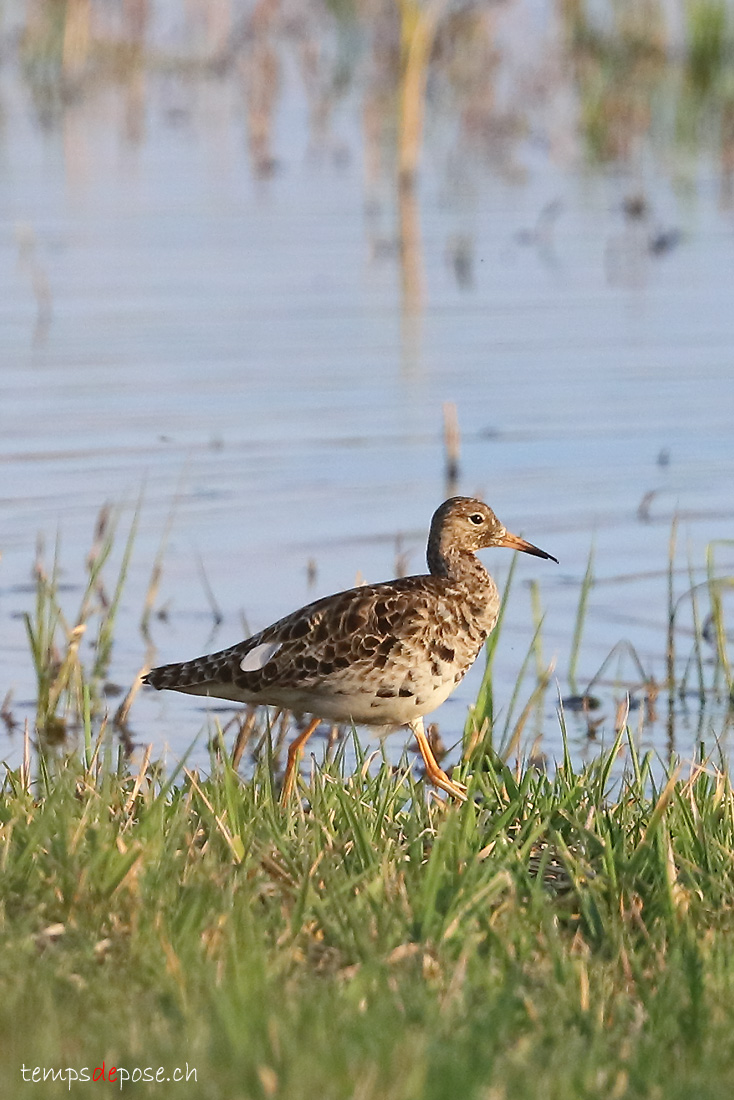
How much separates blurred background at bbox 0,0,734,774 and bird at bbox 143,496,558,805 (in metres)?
0.75

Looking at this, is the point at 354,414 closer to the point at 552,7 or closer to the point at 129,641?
the point at 129,641

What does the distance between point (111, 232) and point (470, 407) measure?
5042 mm

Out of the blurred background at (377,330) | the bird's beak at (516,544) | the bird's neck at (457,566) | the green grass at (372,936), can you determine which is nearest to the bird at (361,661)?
the bird's neck at (457,566)

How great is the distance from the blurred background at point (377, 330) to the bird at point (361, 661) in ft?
2.46

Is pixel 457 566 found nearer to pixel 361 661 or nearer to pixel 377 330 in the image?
pixel 361 661

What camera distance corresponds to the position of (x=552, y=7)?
23.3 m

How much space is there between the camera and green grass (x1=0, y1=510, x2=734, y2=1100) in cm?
342

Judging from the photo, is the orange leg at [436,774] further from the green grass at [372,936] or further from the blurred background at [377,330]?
the blurred background at [377,330]

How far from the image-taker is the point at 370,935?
167 inches

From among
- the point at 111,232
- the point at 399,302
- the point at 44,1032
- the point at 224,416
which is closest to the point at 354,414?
the point at 224,416

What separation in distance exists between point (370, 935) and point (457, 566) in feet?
6.64

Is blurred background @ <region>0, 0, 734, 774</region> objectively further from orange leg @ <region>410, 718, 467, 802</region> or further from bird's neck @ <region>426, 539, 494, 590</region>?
Result: orange leg @ <region>410, 718, 467, 802</region>

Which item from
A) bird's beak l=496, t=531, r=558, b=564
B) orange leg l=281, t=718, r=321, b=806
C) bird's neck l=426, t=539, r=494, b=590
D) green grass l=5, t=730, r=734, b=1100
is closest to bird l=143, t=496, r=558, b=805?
orange leg l=281, t=718, r=321, b=806

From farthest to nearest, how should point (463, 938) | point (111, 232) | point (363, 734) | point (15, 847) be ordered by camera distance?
point (111, 232)
point (363, 734)
point (15, 847)
point (463, 938)
